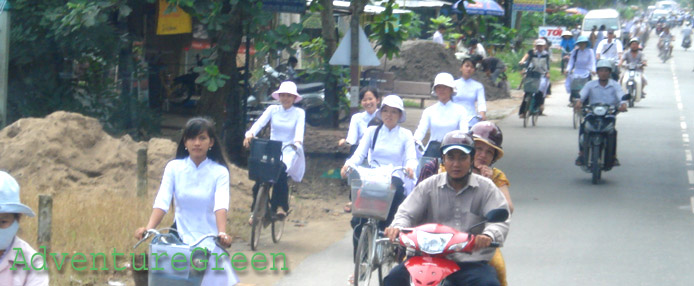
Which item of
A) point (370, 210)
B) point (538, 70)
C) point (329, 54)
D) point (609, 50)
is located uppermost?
point (609, 50)

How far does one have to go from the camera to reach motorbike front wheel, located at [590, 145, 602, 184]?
42.3 ft

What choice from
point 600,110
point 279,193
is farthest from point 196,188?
point 600,110

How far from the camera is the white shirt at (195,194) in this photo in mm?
5250

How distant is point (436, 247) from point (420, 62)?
73.7 ft

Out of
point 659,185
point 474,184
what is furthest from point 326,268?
point 659,185

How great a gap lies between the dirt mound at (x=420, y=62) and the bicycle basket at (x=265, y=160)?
1756 centimetres

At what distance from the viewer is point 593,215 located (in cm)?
1098

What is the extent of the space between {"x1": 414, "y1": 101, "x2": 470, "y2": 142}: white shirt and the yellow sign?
559 centimetres

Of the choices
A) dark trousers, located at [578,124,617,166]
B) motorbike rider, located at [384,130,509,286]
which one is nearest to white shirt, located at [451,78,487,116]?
dark trousers, located at [578,124,617,166]

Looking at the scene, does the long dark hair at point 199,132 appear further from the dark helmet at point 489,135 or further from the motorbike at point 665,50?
the motorbike at point 665,50

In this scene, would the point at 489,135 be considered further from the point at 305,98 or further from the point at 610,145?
the point at 305,98

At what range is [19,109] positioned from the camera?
13875 mm

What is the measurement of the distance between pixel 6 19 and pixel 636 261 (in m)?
9.38

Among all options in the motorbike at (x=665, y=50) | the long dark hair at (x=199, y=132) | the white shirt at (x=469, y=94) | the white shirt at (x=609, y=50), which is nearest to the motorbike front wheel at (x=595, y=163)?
the white shirt at (x=469, y=94)
